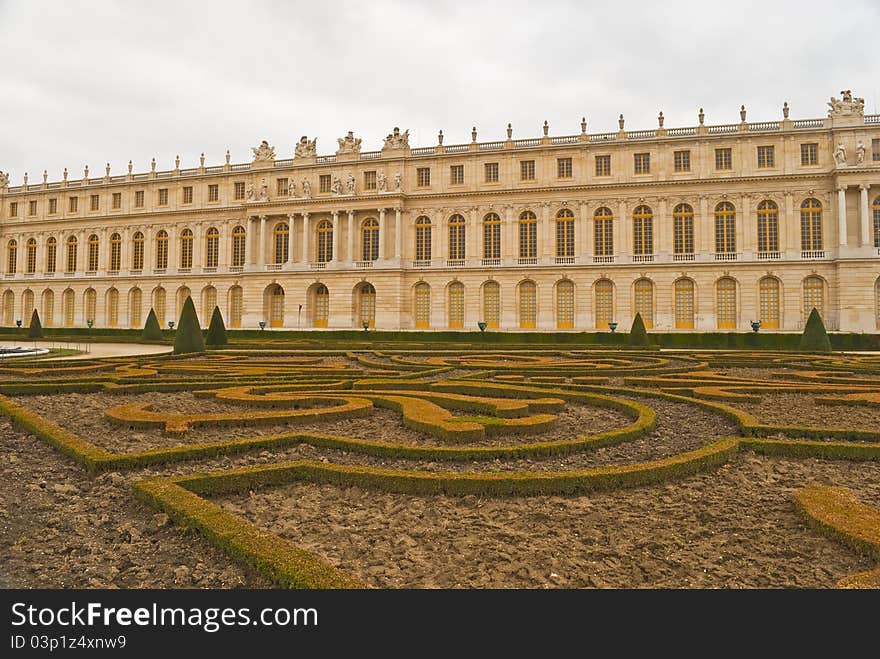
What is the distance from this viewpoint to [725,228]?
38688 mm

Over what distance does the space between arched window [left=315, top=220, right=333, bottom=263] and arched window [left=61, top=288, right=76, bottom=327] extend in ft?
82.4

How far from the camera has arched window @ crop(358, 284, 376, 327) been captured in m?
44.2

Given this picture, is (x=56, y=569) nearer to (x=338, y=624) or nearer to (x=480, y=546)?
(x=338, y=624)

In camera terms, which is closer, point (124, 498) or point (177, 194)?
point (124, 498)

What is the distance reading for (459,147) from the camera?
42938mm

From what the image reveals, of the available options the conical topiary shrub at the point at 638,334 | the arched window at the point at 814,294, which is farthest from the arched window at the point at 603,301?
the conical topiary shrub at the point at 638,334

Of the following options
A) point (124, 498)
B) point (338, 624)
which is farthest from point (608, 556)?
point (124, 498)

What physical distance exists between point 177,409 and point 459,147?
123ft

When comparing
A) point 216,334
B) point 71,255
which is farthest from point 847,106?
point 71,255

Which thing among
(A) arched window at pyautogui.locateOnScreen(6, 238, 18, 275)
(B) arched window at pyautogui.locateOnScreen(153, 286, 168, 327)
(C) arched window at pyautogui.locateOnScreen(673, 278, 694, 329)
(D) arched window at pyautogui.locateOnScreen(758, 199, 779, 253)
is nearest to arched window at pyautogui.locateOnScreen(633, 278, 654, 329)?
(C) arched window at pyautogui.locateOnScreen(673, 278, 694, 329)

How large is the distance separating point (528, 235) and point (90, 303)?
39745mm

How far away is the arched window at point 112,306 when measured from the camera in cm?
5159

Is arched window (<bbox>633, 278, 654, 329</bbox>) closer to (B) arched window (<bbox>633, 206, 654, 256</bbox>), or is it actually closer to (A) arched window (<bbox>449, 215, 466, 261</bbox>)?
(B) arched window (<bbox>633, 206, 654, 256</bbox>)

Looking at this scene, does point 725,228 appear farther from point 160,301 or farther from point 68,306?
point 68,306
